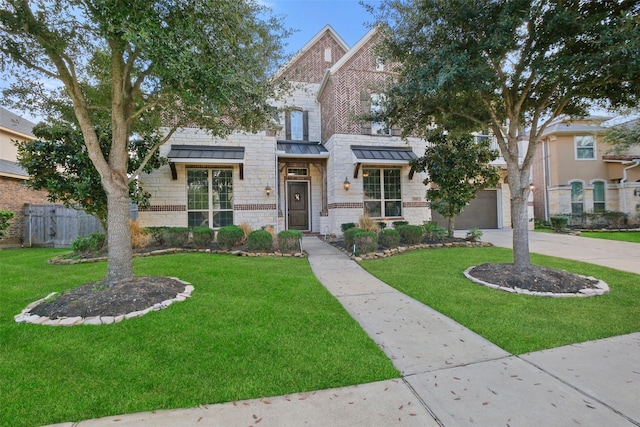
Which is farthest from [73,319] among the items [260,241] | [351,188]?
[351,188]

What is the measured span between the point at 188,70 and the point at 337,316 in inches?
147

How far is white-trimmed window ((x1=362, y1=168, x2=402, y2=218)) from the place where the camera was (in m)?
12.2

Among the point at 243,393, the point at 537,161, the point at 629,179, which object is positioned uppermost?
the point at 537,161

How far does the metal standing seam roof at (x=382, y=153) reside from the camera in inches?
444

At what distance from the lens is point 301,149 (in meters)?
12.8

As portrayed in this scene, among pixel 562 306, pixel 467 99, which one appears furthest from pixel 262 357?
pixel 467 99

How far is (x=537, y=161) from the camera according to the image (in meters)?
18.3

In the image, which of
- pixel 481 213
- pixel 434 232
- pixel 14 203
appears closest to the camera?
pixel 434 232

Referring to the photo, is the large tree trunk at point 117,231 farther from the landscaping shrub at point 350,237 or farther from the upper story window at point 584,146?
the upper story window at point 584,146

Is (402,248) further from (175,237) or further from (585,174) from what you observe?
(585,174)

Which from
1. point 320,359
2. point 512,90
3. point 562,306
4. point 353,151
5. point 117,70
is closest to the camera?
point 320,359

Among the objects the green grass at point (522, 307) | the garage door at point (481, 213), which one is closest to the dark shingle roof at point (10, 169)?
the green grass at point (522, 307)

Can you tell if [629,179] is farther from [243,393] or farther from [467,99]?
[243,393]

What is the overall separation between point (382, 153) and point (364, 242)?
483 centimetres
